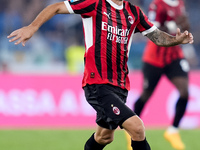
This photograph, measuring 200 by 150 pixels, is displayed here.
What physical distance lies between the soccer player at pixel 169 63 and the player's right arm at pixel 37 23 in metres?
3.01

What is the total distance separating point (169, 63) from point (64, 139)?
7.09 ft

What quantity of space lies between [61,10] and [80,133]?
15.4 ft

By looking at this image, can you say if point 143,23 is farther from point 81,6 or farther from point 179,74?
point 179,74

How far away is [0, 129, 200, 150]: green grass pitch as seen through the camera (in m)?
7.91

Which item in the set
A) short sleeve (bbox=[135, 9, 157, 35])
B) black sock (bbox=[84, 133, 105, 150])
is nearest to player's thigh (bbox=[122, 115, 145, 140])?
black sock (bbox=[84, 133, 105, 150])

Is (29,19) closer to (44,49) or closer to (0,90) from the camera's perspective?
(44,49)

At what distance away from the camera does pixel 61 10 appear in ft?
17.2

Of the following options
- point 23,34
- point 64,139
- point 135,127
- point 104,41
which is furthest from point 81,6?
point 64,139

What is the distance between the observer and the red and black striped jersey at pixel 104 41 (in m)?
5.48

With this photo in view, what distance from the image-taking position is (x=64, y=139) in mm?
8789

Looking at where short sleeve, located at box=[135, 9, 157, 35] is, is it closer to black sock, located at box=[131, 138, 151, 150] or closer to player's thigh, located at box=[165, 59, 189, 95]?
black sock, located at box=[131, 138, 151, 150]

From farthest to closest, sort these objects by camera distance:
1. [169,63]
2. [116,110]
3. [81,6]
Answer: [169,63] < [81,6] < [116,110]

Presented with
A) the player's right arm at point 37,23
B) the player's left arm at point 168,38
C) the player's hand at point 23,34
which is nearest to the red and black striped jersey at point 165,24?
the player's left arm at point 168,38

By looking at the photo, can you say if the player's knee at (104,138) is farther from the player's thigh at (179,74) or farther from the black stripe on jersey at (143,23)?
the player's thigh at (179,74)
